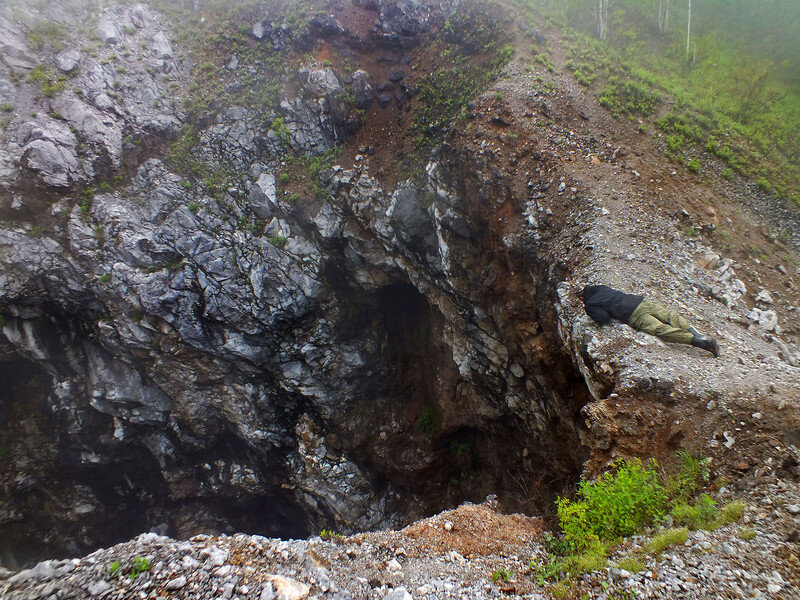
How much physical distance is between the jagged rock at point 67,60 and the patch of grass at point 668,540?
2043cm

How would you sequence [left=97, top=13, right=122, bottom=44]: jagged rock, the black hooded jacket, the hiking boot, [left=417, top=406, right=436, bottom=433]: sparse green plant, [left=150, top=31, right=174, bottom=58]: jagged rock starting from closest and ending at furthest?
1. the hiking boot
2. the black hooded jacket
3. [left=97, top=13, right=122, bottom=44]: jagged rock
4. [left=417, top=406, right=436, bottom=433]: sparse green plant
5. [left=150, top=31, right=174, bottom=58]: jagged rock

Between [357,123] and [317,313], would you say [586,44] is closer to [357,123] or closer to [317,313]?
[357,123]

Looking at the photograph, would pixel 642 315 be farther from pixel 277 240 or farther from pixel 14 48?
pixel 14 48

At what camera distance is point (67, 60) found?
13477 millimetres

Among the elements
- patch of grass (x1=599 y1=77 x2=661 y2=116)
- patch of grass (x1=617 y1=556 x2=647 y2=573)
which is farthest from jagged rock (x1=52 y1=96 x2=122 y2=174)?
patch of grass (x1=617 y1=556 x2=647 y2=573)

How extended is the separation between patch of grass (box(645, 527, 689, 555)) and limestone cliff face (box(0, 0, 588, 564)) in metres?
6.56

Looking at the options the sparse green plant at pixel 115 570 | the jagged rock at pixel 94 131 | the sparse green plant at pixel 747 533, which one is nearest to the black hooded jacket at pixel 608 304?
the sparse green plant at pixel 747 533

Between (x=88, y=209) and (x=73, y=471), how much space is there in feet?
33.3

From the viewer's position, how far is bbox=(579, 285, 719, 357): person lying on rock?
23.5 ft

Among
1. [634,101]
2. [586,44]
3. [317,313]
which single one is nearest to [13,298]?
[317,313]

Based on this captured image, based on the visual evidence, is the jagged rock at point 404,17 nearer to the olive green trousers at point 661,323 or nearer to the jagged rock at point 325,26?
the jagged rock at point 325,26

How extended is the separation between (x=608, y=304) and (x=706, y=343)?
5.72 feet

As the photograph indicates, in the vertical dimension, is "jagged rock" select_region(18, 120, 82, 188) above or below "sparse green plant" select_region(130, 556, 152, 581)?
above

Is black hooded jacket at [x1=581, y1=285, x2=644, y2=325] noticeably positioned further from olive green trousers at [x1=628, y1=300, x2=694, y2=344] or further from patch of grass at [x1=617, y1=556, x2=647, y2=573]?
patch of grass at [x1=617, y1=556, x2=647, y2=573]
